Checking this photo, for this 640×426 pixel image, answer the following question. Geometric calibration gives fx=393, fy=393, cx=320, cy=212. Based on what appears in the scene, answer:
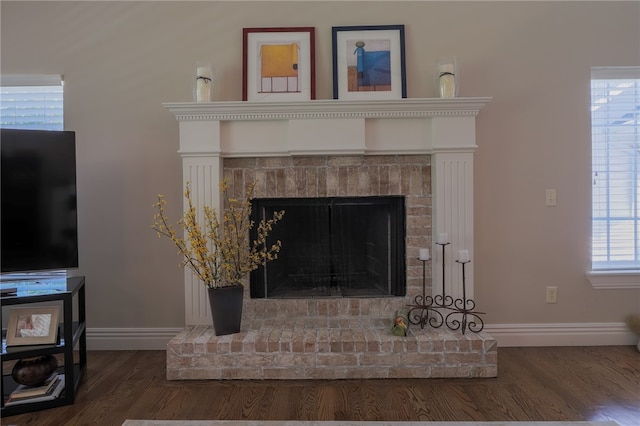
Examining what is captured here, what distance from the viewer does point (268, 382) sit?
2.24 meters

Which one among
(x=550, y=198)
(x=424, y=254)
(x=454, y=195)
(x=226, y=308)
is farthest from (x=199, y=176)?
(x=550, y=198)

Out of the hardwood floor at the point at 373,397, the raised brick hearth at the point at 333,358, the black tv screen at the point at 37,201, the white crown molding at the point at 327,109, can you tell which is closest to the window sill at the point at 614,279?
the hardwood floor at the point at 373,397

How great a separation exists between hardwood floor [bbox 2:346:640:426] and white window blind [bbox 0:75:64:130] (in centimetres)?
175

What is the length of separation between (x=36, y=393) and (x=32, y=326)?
0.34 meters

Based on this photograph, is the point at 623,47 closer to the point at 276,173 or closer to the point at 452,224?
the point at 452,224

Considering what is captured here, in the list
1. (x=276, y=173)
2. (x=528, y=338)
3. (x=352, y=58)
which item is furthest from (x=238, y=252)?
(x=528, y=338)

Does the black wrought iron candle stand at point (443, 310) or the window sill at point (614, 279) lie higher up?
the window sill at point (614, 279)

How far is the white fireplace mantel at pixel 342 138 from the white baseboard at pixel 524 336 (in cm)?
46

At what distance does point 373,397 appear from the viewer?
6.74 feet

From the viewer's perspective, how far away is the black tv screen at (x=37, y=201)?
210 cm

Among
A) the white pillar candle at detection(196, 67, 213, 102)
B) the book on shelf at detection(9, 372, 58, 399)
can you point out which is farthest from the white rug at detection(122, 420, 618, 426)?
the white pillar candle at detection(196, 67, 213, 102)

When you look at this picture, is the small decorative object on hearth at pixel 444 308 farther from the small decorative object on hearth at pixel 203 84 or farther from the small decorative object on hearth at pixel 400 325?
the small decorative object on hearth at pixel 203 84

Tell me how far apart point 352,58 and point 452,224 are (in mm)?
1304

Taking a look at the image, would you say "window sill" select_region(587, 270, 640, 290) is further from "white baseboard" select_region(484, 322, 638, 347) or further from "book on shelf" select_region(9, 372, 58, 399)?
"book on shelf" select_region(9, 372, 58, 399)
